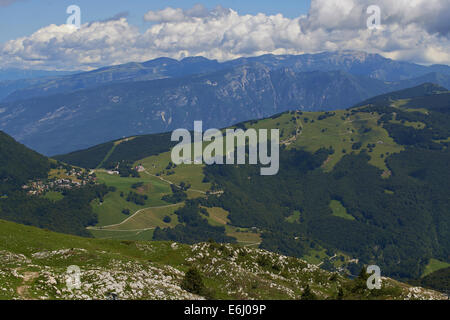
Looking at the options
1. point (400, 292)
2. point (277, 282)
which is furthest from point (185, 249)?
point (400, 292)

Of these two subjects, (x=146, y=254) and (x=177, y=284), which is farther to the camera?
(x=146, y=254)
